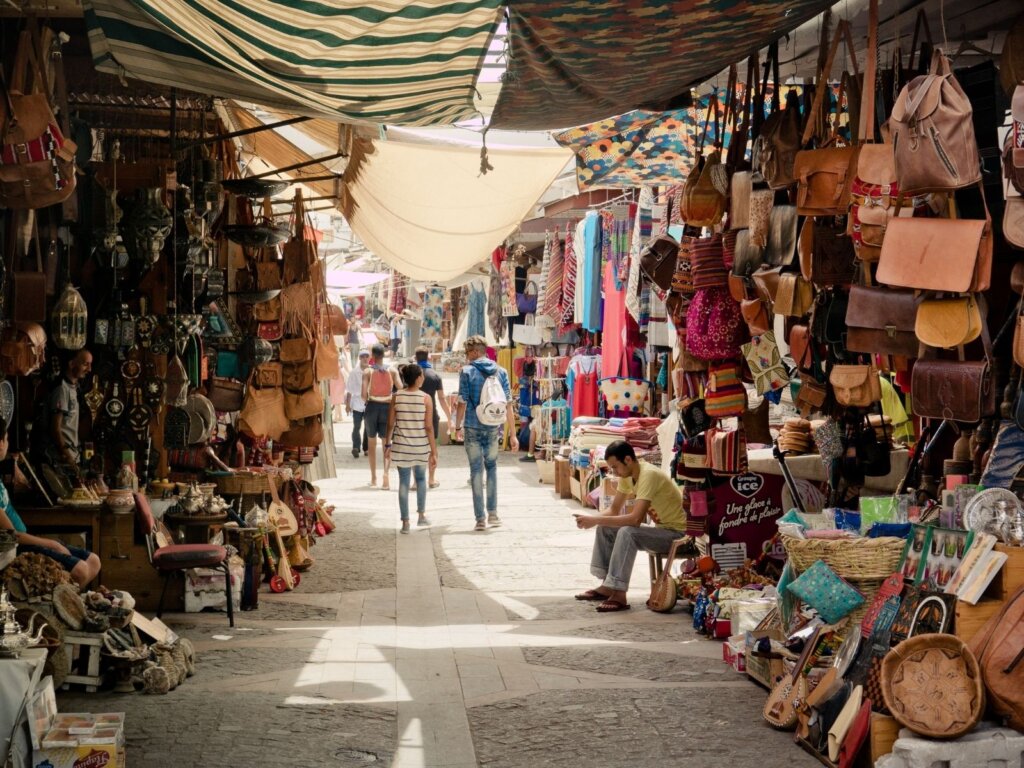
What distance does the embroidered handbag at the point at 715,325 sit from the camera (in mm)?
7887

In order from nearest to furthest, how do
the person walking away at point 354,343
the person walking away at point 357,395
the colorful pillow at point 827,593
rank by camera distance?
the colorful pillow at point 827,593, the person walking away at point 357,395, the person walking away at point 354,343

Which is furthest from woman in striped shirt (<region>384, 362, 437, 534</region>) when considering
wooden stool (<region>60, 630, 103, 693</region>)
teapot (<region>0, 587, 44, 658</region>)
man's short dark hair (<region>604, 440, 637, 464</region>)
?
teapot (<region>0, 587, 44, 658</region>)

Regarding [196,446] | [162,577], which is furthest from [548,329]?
[162,577]

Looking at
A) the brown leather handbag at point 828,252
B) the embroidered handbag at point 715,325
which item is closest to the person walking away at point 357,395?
the embroidered handbag at point 715,325

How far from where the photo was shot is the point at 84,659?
6.60m

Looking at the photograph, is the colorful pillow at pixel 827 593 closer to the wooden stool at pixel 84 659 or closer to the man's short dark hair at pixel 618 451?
the man's short dark hair at pixel 618 451

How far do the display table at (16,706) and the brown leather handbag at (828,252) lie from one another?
12.9 feet

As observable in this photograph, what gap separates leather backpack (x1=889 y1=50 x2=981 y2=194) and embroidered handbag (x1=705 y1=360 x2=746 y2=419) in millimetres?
3577

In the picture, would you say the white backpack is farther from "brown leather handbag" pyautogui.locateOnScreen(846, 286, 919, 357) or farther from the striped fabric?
"brown leather handbag" pyautogui.locateOnScreen(846, 286, 919, 357)

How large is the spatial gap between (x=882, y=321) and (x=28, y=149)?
144 inches

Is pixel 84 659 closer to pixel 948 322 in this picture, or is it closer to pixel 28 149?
pixel 28 149

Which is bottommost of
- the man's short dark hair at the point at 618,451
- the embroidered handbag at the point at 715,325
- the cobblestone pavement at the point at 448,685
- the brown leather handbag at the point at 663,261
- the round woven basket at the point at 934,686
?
the cobblestone pavement at the point at 448,685

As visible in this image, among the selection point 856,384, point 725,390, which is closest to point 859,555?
point 856,384

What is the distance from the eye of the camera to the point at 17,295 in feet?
21.3
